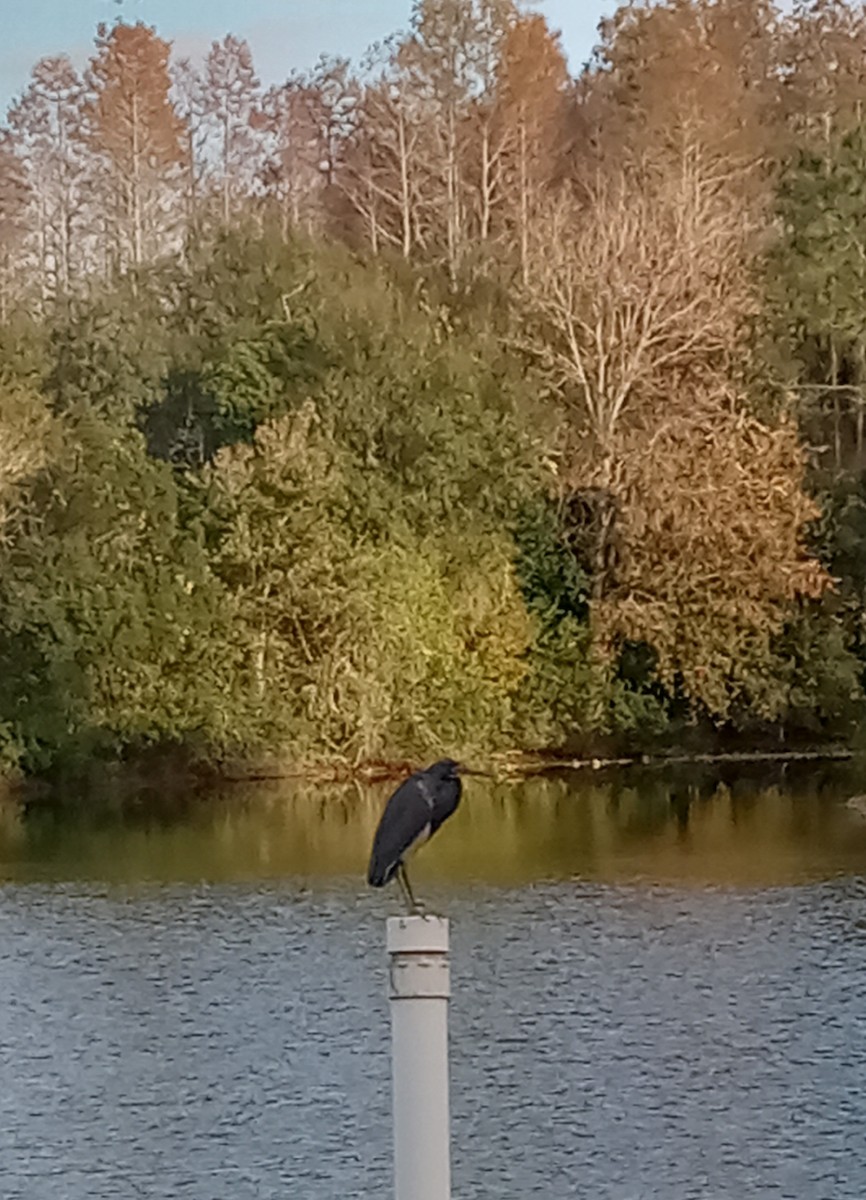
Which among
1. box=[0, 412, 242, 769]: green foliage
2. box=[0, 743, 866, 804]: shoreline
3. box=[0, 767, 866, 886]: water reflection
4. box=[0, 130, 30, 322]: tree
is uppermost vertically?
box=[0, 130, 30, 322]: tree

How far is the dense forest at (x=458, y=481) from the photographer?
94.9 ft

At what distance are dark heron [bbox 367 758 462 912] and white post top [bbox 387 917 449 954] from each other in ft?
8.14

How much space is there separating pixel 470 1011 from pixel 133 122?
1137 inches

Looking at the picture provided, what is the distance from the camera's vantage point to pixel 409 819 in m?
5.11

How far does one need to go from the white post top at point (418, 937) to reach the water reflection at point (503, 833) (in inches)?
648

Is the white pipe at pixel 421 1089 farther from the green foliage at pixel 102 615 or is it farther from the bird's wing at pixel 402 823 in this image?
the green foliage at pixel 102 615

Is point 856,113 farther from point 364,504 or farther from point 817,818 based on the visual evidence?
point 817,818

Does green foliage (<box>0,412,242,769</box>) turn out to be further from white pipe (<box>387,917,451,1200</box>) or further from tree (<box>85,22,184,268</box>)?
white pipe (<box>387,917,451,1200</box>)

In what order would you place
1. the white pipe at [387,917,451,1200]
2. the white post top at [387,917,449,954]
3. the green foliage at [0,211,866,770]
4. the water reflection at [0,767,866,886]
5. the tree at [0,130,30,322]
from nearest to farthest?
1. the white pipe at [387,917,451,1200]
2. the white post top at [387,917,449,954]
3. the water reflection at [0,767,866,886]
4. the green foliage at [0,211,866,770]
5. the tree at [0,130,30,322]

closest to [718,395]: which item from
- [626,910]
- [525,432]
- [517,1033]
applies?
[525,432]

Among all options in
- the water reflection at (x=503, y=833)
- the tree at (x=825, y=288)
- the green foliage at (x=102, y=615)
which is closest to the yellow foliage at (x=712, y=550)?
the water reflection at (x=503, y=833)

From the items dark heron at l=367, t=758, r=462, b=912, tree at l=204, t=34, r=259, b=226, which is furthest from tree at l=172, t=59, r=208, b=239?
dark heron at l=367, t=758, r=462, b=912

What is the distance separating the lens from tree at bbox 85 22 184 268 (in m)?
39.8

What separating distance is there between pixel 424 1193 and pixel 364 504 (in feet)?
90.6
